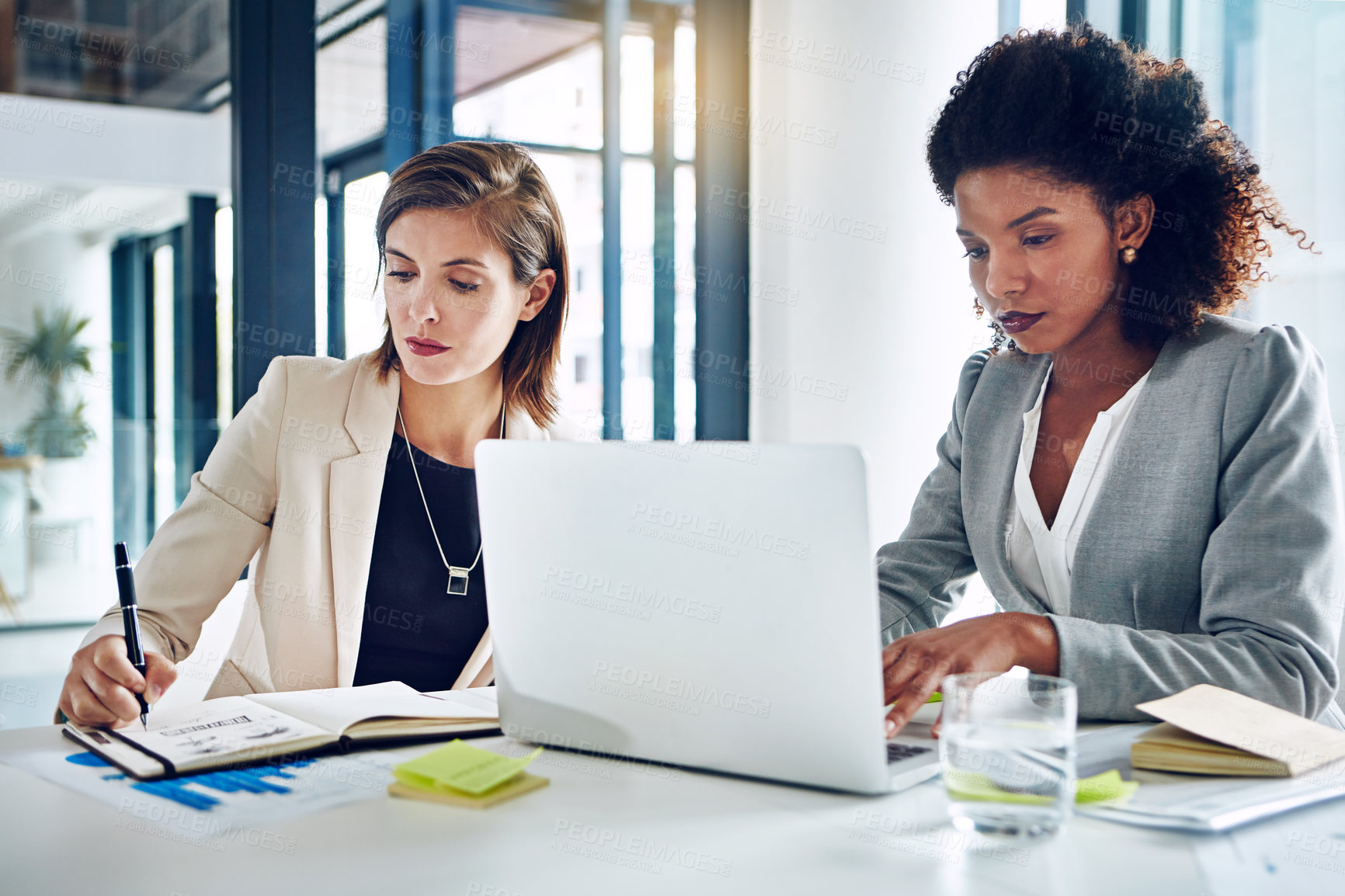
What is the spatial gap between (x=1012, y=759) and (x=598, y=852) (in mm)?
302

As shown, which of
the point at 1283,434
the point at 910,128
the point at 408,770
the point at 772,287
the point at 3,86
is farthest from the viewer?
the point at 772,287

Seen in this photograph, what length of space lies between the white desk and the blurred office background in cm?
119

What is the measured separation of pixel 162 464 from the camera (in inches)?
106

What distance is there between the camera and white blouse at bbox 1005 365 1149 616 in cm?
141

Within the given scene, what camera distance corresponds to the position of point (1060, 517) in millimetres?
1421

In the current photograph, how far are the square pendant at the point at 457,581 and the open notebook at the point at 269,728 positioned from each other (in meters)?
0.41

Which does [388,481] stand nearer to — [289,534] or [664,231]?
[289,534]

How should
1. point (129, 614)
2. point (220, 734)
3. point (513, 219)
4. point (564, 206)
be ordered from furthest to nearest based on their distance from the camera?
point (564, 206) < point (513, 219) < point (129, 614) < point (220, 734)

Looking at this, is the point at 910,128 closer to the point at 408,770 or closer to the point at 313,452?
the point at 313,452

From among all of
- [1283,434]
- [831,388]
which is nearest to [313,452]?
[1283,434]

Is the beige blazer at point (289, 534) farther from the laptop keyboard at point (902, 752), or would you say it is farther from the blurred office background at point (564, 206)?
the laptop keyboard at point (902, 752)

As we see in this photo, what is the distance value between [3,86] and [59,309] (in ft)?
1.70

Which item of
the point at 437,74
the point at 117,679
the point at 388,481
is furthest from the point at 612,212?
the point at 117,679

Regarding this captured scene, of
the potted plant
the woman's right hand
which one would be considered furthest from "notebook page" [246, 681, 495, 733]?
the potted plant
